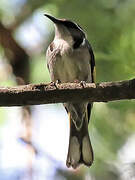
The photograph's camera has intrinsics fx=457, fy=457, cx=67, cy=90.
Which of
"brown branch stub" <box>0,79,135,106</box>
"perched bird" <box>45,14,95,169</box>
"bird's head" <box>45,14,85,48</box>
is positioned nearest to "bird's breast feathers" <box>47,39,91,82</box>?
"perched bird" <box>45,14,95,169</box>

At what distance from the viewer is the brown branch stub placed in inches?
112

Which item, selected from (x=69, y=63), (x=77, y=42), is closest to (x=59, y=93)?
(x=69, y=63)

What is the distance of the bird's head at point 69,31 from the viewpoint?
14.5ft

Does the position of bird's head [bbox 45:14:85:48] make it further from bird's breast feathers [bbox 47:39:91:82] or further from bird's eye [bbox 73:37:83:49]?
bird's breast feathers [bbox 47:39:91:82]

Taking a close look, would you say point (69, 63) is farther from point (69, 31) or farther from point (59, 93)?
point (59, 93)

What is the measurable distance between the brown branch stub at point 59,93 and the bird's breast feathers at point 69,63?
52.0 inches

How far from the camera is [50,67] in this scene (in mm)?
4273

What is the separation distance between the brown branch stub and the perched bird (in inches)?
45.2

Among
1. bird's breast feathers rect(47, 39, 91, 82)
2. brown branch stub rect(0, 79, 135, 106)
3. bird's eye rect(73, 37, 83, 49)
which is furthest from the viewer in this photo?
bird's eye rect(73, 37, 83, 49)

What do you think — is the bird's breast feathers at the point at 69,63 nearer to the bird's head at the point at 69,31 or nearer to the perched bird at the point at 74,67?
the perched bird at the point at 74,67

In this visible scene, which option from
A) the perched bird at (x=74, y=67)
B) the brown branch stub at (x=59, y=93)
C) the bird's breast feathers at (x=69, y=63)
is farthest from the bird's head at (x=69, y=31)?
the brown branch stub at (x=59, y=93)

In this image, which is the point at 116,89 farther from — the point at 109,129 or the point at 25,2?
the point at 25,2

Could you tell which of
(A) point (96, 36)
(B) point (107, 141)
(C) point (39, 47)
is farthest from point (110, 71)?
(C) point (39, 47)

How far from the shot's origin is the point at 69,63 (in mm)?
4207
